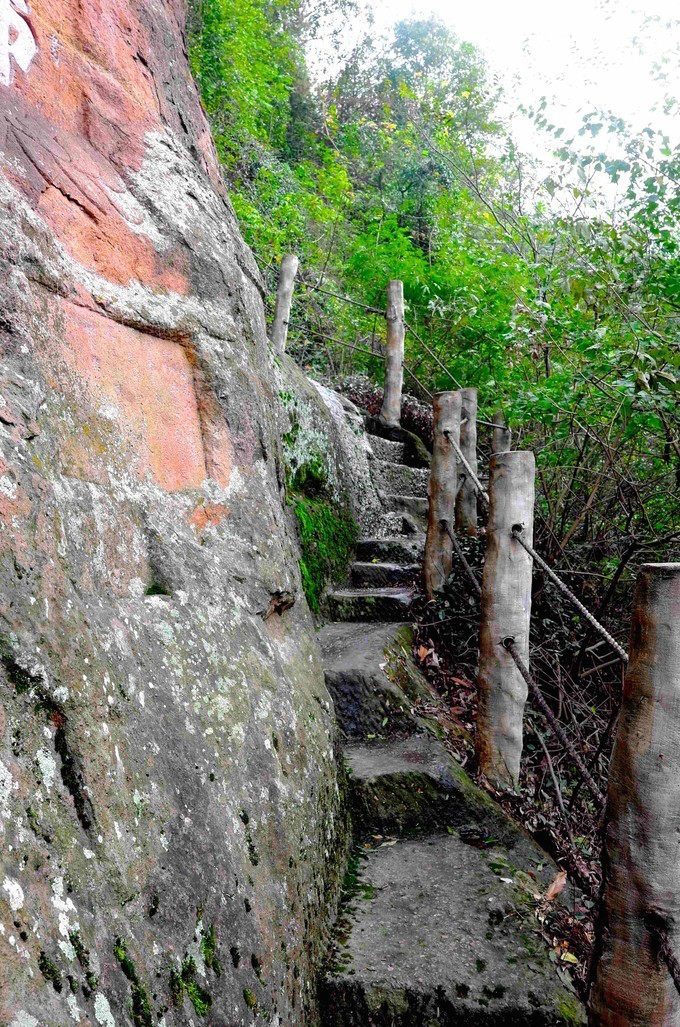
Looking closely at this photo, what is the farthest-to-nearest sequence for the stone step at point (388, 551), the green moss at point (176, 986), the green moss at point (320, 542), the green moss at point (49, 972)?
the stone step at point (388, 551) < the green moss at point (320, 542) < the green moss at point (176, 986) < the green moss at point (49, 972)

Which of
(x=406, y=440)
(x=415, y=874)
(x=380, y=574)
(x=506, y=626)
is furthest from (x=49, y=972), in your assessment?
(x=406, y=440)

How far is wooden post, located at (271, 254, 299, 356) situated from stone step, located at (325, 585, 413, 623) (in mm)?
2970

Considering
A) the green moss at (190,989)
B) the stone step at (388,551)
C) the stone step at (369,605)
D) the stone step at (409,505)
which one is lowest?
the green moss at (190,989)

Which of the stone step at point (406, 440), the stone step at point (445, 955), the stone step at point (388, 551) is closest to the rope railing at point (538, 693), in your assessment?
the stone step at point (445, 955)

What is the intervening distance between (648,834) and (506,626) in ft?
5.30

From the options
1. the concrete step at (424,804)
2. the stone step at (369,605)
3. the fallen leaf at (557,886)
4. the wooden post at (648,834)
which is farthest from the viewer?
the stone step at (369,605)

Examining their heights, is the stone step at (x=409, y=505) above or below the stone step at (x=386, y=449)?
below

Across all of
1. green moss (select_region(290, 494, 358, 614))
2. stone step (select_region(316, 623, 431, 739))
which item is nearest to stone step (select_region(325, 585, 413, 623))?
green moss (select_region(290, 494, 358, 614))

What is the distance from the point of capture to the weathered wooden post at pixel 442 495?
470cm

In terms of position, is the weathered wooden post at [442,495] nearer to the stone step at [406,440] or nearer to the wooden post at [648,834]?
the wooden post at [648,834]

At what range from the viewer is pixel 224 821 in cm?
187

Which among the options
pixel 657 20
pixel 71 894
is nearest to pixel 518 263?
pixel 657 20

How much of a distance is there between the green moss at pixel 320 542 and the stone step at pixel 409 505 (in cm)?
106

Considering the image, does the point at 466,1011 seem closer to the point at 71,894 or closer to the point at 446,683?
the point at 71,894
